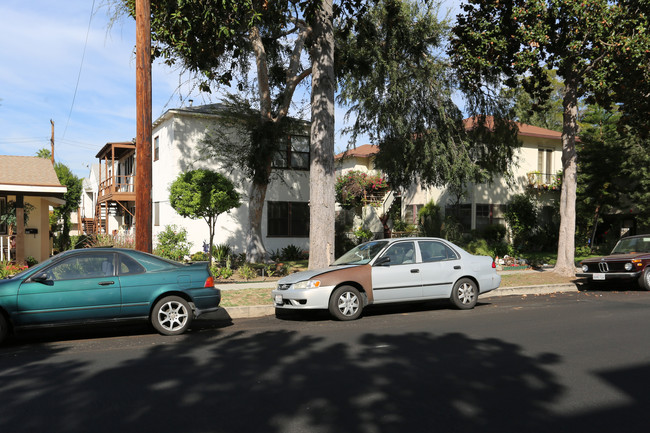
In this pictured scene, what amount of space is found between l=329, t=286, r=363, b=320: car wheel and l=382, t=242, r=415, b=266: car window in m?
1.04

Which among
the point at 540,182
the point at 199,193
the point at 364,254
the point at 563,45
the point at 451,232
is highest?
the point at 563,45

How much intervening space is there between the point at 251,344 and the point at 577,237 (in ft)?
85.6

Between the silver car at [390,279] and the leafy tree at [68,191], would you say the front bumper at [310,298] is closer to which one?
the silver car at [390,279]

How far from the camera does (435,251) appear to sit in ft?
34.3

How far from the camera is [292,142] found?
77.6ft

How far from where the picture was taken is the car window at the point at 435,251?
33.8ft

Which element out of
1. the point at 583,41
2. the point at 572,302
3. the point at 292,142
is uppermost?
the point at 583,41

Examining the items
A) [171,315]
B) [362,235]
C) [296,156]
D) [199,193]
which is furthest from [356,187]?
[171,315]

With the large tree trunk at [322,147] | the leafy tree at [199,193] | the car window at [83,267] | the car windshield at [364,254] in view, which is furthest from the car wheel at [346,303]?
the leafy tree at [199,193]

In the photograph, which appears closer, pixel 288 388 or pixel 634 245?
pixel 288 388

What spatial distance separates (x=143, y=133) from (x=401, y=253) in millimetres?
5647

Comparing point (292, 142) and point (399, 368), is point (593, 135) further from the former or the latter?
point (399, 368)

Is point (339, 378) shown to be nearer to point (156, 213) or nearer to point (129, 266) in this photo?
point (129, 266)

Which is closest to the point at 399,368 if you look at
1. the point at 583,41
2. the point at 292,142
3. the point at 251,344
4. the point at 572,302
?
the point at 251,344
